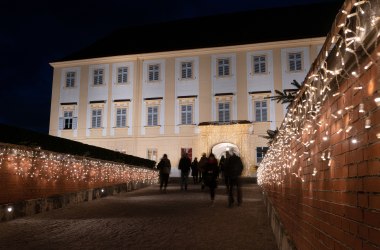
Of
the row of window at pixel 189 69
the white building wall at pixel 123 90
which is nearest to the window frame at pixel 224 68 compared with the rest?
the row of window at pixel 189 69

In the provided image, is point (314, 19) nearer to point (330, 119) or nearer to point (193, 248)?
point (193, 248)

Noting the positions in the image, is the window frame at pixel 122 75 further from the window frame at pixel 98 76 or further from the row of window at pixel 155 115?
the row of window at pixel 155 115

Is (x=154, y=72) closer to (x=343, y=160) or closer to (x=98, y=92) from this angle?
(x=98, y=92)

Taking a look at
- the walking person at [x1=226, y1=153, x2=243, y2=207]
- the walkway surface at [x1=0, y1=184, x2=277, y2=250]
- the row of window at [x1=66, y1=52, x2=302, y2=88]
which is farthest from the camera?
the row of window at [x1=66, y1=52, x2=302, y2=88]

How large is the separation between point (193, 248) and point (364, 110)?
17.3 ft

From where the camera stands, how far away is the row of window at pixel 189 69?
3281 centimetres

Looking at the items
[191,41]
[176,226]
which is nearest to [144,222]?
[176,226]

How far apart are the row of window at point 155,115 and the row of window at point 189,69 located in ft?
8.06

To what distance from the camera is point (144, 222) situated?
9.64m

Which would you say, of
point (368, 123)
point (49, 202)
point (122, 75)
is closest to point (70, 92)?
point (122, 75)

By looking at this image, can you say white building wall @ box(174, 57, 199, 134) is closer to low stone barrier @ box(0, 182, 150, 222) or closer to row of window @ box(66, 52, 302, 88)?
row of window @ box(66, 52, 302, 88)

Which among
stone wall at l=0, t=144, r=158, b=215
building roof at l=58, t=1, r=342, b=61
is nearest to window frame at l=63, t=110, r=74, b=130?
building roof at l=58, t=1, r=342, b=61

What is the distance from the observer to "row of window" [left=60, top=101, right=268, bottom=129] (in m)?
33.2

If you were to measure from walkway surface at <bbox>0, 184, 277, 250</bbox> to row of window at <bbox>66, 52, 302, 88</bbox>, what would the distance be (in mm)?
22102
